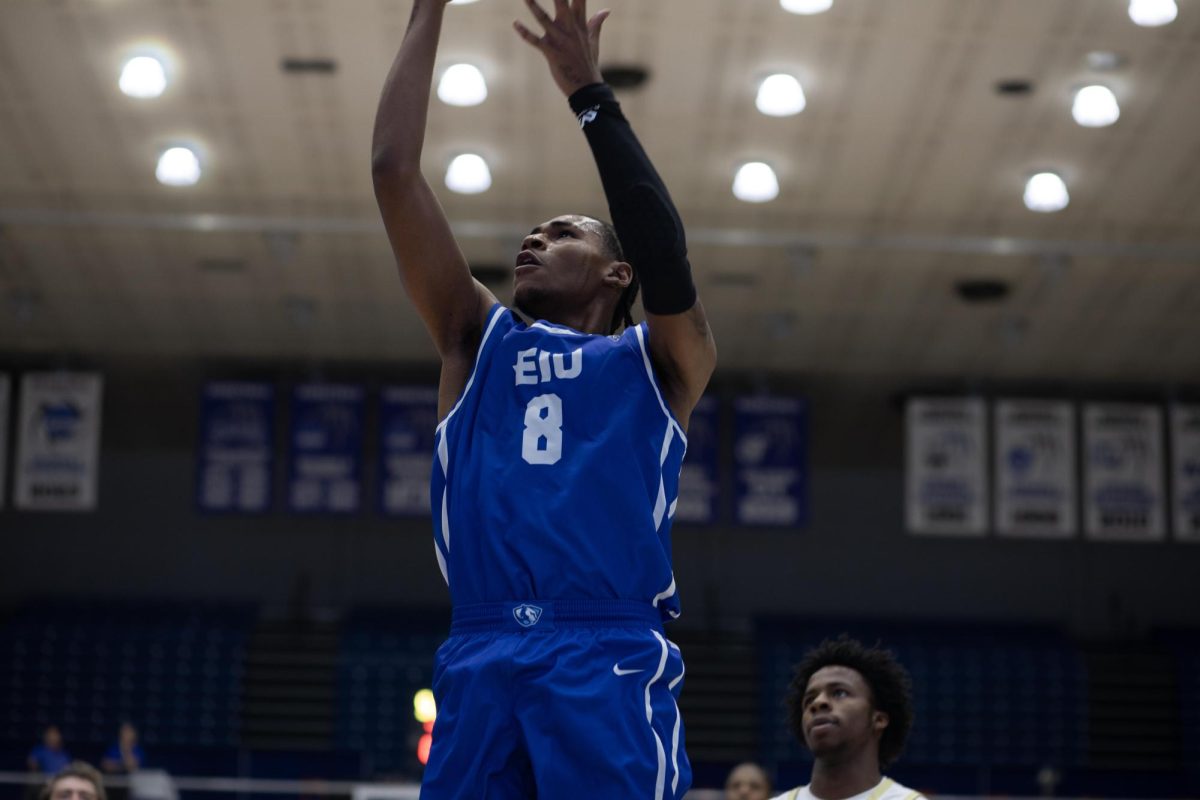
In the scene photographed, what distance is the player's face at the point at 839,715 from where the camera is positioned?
4.70 meters

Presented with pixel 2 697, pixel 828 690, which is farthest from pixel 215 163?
pixel 828 690

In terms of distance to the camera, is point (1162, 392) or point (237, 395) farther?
point (1162, 392)

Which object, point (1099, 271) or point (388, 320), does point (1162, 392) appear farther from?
point (388, 320)

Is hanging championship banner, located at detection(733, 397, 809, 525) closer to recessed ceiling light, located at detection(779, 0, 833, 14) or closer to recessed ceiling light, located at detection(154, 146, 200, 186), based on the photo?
recessed ceiling light, located at detection(154, 146, 200, 186)

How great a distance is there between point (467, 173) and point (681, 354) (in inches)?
390

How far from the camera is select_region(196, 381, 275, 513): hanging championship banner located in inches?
671

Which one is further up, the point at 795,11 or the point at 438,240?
the point at 795,11

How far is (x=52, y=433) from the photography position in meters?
16.9

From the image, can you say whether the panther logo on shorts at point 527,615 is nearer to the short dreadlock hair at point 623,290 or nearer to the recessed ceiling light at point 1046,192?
the short dreadlock hair at point 623,290

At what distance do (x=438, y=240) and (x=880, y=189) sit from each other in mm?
10701

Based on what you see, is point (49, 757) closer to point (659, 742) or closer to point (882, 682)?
point (882, 682)

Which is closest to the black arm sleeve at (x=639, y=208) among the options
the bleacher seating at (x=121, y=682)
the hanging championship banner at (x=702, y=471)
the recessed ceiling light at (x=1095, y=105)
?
the recessed ceiling light at (x=1095, y=105)

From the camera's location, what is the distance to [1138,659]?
1919 cm

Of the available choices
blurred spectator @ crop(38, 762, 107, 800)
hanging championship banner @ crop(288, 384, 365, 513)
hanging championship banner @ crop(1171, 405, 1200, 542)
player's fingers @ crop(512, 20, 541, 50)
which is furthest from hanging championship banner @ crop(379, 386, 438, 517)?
player's fingers @ crop(512, 20, 541, 50)
